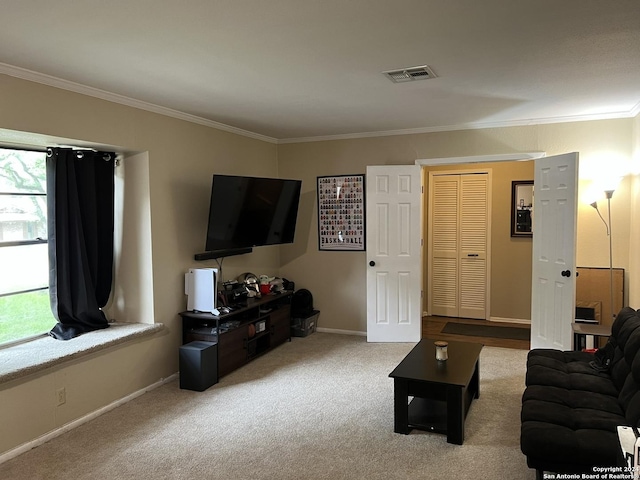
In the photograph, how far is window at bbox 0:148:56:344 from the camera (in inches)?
139

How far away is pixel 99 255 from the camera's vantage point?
13.3 ft

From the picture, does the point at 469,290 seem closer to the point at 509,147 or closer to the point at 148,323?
the point at 509,147

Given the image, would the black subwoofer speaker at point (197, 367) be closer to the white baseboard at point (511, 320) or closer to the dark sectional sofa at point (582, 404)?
the dark sectional sofa at point (582, 404)

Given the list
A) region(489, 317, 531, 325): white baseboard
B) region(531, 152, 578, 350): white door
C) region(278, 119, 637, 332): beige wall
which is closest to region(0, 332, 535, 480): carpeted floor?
region(531, 152, 578, 350): white door

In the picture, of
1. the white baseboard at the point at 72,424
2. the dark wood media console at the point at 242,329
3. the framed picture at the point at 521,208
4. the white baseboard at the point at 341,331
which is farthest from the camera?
the framed picture at the point at 521,208

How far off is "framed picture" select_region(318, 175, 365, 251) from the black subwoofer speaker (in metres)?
2.34

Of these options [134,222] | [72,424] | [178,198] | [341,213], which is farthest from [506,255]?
[72,424]

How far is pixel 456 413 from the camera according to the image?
3.04 metres

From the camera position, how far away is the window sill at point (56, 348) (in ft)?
9.92

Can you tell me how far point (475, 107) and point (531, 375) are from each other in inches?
95.0

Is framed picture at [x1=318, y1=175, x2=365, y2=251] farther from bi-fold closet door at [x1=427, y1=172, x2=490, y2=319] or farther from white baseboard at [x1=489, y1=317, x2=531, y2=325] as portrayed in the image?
white baseboard at [x1=489, y1=317, x2=531, y2=325]

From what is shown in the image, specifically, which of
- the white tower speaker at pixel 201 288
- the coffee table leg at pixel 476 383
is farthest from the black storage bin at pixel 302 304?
Result: the coffee table leg at pixel 476 383

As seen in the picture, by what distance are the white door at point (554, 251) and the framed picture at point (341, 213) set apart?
6.50 ft

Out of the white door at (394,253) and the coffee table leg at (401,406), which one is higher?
the white door at (394,253)
